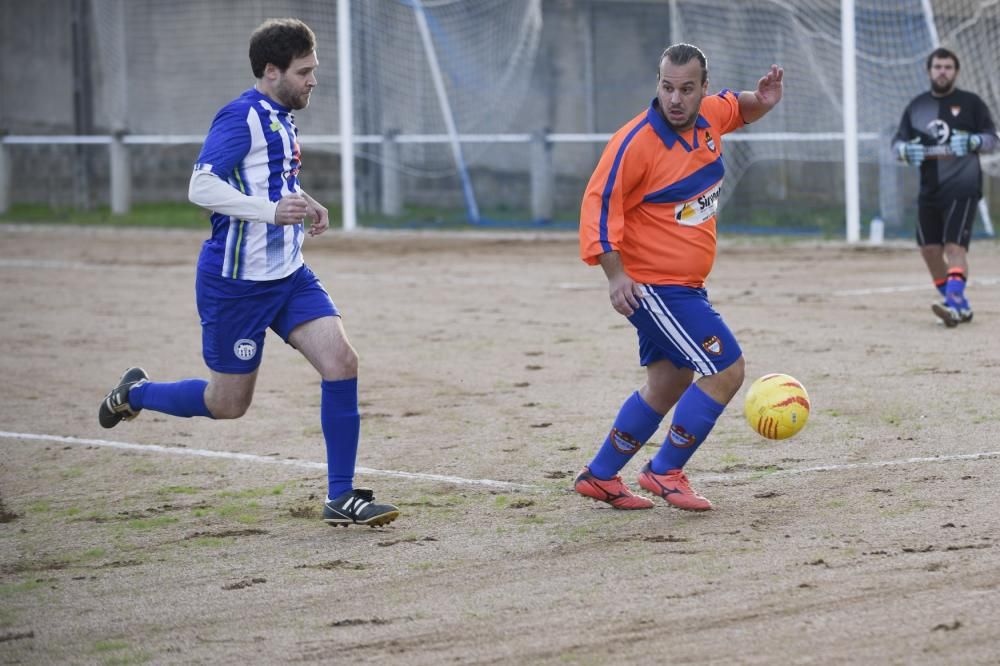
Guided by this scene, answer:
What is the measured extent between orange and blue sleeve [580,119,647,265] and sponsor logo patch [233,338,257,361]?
140 cm

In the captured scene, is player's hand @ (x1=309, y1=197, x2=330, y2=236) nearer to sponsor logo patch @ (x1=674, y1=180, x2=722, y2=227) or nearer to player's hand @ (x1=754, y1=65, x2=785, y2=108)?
sponsor logo patch @ (x1=674, y1=180, x2=722, y2=227)

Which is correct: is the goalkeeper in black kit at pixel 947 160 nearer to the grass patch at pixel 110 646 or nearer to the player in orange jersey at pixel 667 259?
the player in orange jersey at pixel 667 259

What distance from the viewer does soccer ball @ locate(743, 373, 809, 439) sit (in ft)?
20.2

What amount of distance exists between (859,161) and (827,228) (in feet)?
3.19

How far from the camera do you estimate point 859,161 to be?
59.1 feet

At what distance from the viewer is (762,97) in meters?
6.13

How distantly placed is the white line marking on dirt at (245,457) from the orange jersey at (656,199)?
124 centimetres

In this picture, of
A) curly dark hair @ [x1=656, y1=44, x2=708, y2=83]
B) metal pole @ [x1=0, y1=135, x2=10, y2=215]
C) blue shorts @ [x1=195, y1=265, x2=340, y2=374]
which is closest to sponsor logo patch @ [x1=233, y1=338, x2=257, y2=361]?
blue shorts @ [x1=195, y1=265, x2=340, y2=374]

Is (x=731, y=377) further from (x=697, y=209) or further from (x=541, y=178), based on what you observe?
(x=541, y=178)

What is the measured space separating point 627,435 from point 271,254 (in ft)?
5.23

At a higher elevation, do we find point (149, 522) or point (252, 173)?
point (252, 173)

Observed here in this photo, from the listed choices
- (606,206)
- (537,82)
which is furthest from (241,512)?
(537,82)

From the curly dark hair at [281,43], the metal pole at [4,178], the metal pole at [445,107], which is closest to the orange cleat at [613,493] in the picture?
the curly dark hair at [281,43]

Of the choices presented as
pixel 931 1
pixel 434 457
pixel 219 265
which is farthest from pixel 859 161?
pixel 219 265
